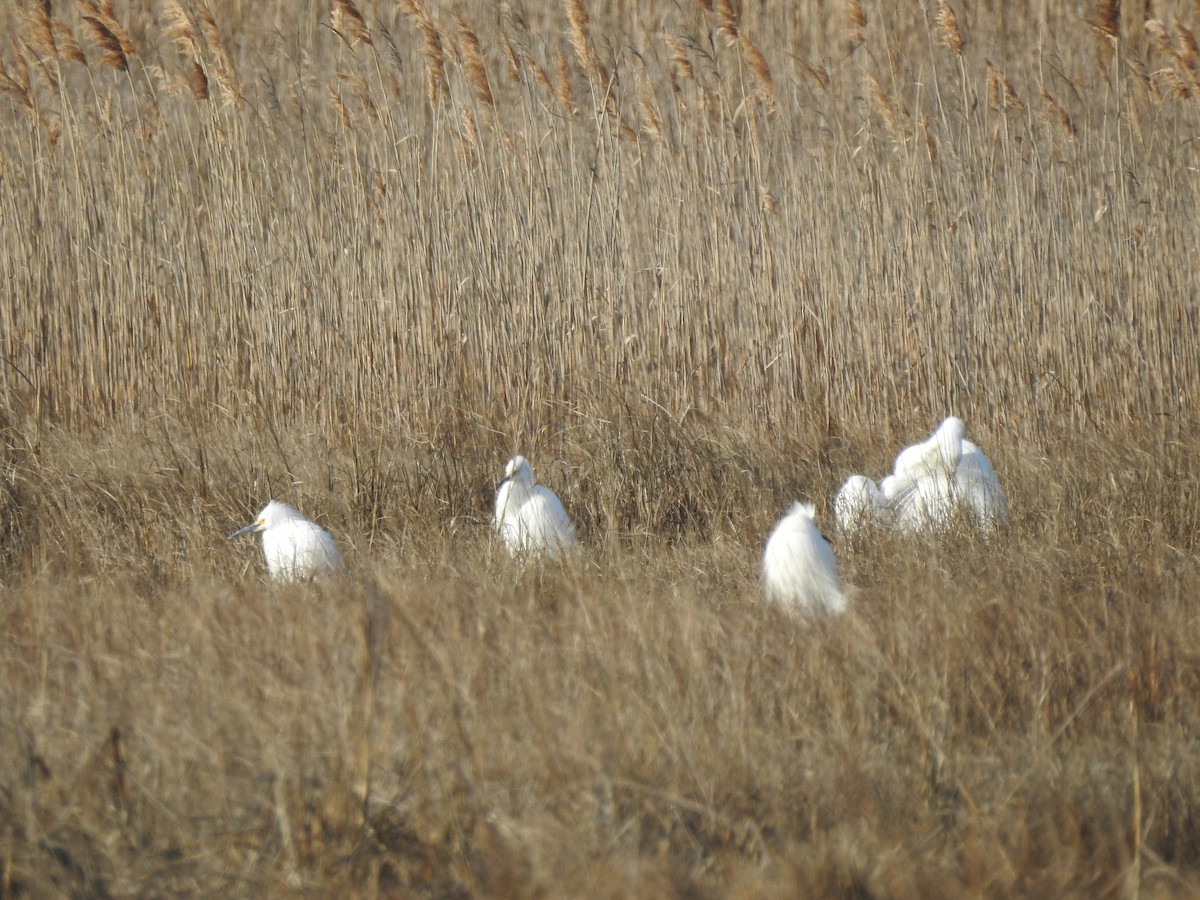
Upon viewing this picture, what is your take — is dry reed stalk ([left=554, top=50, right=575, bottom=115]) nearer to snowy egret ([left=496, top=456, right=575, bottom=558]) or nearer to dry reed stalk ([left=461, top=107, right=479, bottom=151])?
dry reed stalk ([left=461, top=107, right=479, bottom=151])

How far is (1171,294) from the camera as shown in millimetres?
5191

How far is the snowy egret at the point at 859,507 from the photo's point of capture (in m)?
3.85

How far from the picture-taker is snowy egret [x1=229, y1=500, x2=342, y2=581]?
3.54 meters

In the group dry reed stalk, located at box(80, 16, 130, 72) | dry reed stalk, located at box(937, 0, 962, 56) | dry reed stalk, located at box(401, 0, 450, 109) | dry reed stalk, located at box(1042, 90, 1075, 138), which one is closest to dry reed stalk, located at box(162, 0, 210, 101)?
dry reed stalk, located at box(80, 16, 130, 72)

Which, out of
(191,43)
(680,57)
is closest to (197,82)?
(191,43)

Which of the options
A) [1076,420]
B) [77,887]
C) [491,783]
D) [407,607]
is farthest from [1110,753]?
[1076,420]

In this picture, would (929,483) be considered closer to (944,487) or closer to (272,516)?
(944,487)

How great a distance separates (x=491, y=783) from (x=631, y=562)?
1670 mm

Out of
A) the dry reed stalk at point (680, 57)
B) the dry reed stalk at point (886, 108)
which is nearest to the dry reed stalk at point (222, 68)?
the dry reed stalk at point (680, 57)

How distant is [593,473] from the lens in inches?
182

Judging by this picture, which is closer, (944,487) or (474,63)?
(944,487)

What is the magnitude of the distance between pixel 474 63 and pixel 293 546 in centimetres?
262

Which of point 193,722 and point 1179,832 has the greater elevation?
point 193,722

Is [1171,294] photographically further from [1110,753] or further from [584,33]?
[1110,753]
